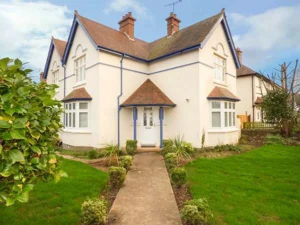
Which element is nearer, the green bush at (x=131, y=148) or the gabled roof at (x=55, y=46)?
the green bush at (x=131, y=148)

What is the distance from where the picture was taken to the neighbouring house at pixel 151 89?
12609 millimetres

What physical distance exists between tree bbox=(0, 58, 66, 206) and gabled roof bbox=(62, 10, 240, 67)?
10.5m

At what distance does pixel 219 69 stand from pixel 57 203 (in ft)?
43.1

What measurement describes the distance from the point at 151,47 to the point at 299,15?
1148 centimetres

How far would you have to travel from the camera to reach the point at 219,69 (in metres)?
14.7

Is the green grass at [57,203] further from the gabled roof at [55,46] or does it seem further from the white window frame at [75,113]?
the gabled roof at [55,46]

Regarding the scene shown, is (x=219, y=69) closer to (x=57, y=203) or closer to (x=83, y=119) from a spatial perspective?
(x=83, y=119)

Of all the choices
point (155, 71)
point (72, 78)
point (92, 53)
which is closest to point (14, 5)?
point (92, 53)

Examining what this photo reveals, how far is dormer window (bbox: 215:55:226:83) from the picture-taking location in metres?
14.4

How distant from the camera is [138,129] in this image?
13633mm

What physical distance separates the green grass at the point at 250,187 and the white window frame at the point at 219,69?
6.14 m

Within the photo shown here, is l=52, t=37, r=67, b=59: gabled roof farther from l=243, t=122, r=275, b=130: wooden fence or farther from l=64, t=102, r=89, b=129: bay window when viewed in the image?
l=243, t=122, r=275, b=130: wooden fence

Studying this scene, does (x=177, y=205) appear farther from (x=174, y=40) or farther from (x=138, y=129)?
(x=174, y=40)

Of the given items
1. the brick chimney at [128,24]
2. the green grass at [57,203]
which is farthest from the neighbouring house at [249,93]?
the green grass at [57,203]
